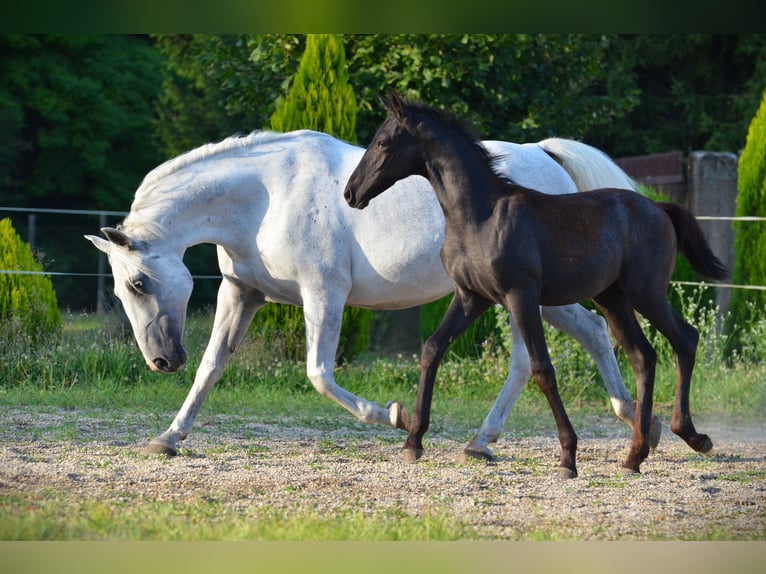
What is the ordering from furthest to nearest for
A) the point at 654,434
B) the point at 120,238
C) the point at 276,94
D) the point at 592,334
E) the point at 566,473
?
the point at 276,94
the point at 592,334
the point at 654,434
the point at 120,238
the point at 566,473

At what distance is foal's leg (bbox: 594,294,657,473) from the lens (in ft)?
17.0

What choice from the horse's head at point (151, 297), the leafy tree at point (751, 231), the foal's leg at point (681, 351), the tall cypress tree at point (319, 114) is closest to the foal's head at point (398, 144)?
the horse's head at point (151, 297)

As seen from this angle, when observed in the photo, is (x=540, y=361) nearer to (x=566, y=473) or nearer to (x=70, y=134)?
(x=566, y=473)

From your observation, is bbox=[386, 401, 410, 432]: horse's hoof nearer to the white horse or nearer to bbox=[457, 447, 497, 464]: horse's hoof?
the white horse

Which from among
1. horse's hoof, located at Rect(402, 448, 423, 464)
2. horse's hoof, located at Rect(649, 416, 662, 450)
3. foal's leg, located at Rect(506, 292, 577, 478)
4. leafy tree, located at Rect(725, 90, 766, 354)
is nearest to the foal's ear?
horse's hoof, located at Rect(402, 448, 423, 464)

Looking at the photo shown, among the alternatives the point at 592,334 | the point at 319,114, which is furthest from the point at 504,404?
the point at 319,114

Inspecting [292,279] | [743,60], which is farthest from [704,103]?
[292,279]

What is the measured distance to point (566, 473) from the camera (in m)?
4.93

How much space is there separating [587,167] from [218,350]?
260cm

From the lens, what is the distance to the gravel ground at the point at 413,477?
410 cm

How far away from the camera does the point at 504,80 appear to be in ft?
36.4

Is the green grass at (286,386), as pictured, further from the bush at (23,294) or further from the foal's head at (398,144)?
the foal's head at (398,144)
